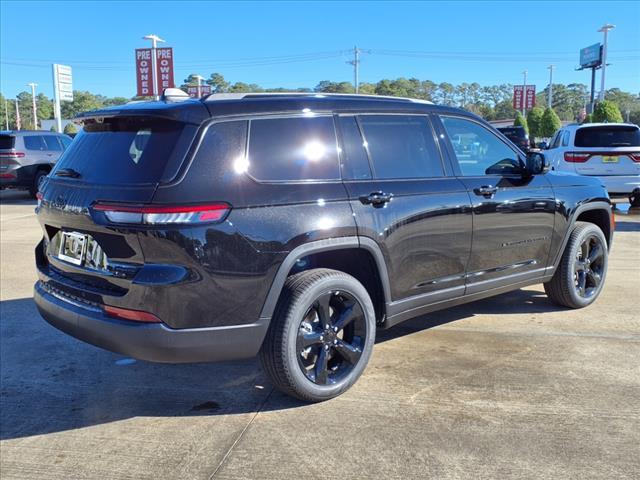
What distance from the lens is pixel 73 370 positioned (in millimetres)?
4180

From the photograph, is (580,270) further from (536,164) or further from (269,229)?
(269,229)

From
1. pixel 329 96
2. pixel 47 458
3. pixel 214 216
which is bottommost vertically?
pixel 47 458

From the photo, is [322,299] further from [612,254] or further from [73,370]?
[612,254]

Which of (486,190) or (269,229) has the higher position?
(486,190)

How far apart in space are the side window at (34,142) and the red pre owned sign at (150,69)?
14.6 meters

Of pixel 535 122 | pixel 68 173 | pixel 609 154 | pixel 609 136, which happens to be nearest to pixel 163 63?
pixel 609 136

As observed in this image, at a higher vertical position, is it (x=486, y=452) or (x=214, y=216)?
(x=214, y=216)

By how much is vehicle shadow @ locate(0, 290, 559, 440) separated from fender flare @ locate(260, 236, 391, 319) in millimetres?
753

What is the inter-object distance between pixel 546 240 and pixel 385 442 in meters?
2.57

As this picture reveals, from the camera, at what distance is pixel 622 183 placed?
1182 centimetres

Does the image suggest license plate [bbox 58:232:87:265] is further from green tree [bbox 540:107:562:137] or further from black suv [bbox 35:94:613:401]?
green tree [bbox 540:107:562:137]

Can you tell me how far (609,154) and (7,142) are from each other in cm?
1497

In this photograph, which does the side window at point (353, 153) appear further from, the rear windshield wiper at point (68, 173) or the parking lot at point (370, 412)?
the rear windshield wiper at point (68, 173)

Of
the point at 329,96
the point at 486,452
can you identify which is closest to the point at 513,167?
the point at 329,96
